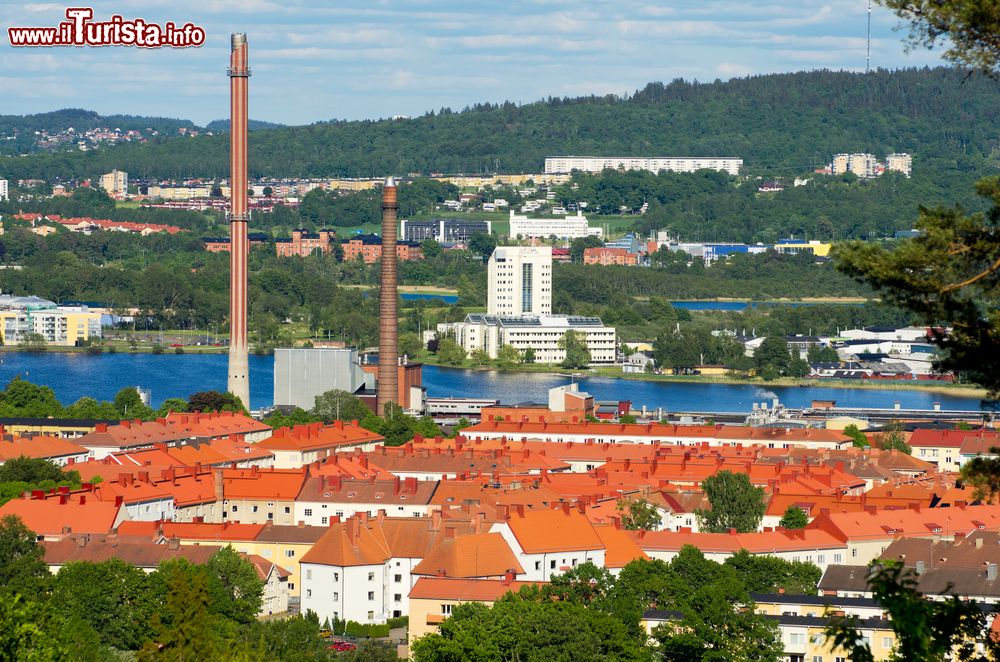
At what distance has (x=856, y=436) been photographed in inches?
1265

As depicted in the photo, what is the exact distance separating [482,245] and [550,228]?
950cm

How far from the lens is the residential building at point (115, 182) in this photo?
4328 inches

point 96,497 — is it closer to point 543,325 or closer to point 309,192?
point 543,325

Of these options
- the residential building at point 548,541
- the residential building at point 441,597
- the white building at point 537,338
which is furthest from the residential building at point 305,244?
the residential building at point 441,597

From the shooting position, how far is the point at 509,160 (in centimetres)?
11694

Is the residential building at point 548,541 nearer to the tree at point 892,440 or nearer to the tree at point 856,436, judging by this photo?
the tree at point 892,440

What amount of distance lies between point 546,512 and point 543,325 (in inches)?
1502

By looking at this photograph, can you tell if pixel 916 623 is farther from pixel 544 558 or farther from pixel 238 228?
pixel 238 228

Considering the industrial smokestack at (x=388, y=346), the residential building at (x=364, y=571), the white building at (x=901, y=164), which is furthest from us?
the white building at (x=901, y=164)

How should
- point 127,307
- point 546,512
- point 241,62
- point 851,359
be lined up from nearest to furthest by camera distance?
1. point 546,512
2. point 241,62
3. point 851,359
4. point 127,307

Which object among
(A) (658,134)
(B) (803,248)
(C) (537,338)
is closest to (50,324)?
(C) (537,338)

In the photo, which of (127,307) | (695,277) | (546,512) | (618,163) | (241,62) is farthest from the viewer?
(618,163)

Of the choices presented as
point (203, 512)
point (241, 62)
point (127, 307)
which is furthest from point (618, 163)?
point (203, 512)

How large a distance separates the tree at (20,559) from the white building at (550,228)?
7482 centimetres
